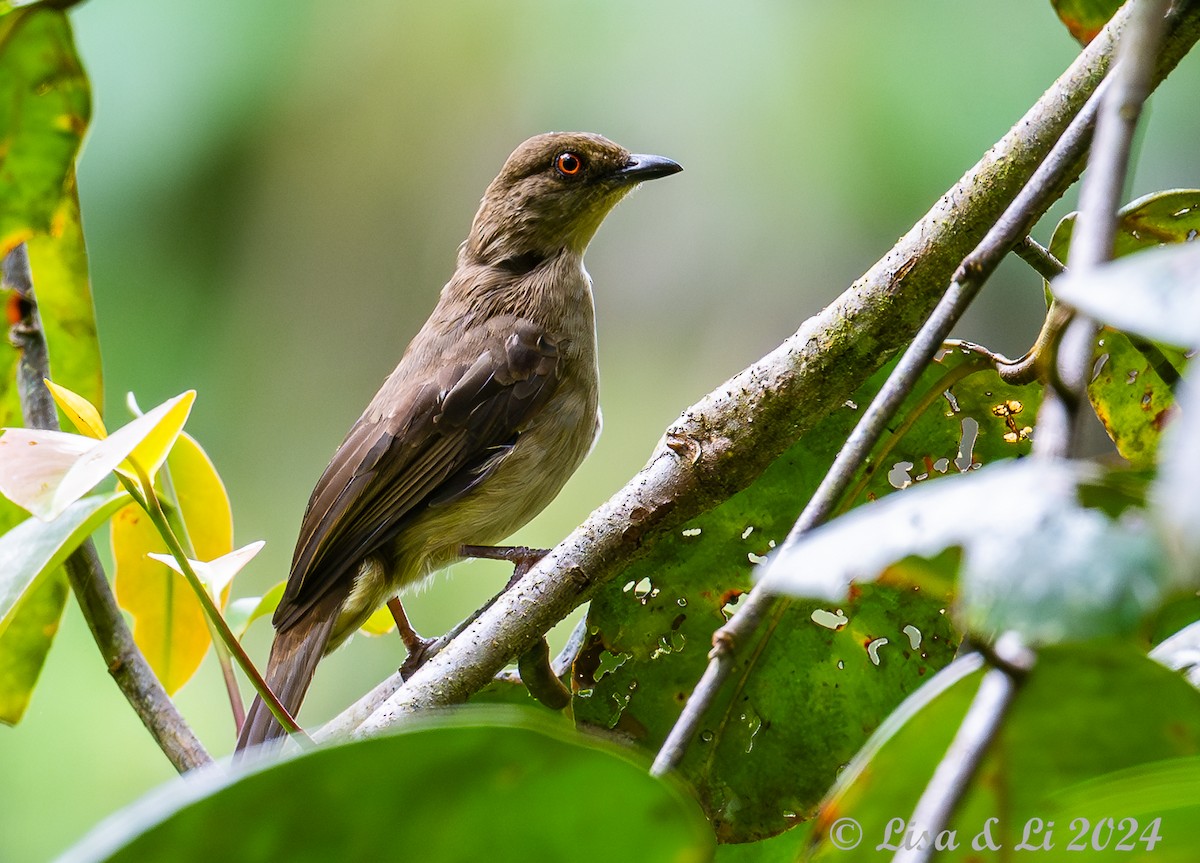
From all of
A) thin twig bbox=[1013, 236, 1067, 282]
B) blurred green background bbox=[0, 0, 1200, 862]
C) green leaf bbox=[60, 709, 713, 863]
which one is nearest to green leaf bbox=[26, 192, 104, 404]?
thin twig bbox=[1013, 236, 1067, 282]

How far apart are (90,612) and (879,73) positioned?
5860 mm

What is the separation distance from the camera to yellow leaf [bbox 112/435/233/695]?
292cm

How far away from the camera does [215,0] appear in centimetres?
838

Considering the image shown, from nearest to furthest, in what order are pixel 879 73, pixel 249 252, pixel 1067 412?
pixel 1067 412
pixel 879 73
pixel 249 252

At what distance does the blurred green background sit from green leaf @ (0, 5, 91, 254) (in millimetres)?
4545

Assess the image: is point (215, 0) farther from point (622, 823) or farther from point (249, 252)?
point (622, 823)

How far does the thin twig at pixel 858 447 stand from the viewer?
1.00 m

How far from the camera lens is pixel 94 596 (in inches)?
107

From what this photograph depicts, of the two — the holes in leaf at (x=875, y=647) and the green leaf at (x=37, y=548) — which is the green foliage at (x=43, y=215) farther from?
the holes in leaf at (x=875, y=647)

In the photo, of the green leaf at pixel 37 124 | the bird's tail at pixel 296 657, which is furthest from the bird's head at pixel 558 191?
the green leaf at pixel 37 124

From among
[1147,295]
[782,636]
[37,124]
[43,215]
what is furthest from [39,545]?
[1147,295]

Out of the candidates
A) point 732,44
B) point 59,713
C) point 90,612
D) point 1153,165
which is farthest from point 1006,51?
point 59,713

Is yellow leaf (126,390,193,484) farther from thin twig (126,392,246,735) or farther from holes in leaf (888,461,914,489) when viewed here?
holes in leaf (888,461,914,489)

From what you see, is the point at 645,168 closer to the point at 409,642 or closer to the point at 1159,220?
the point at 409,642
